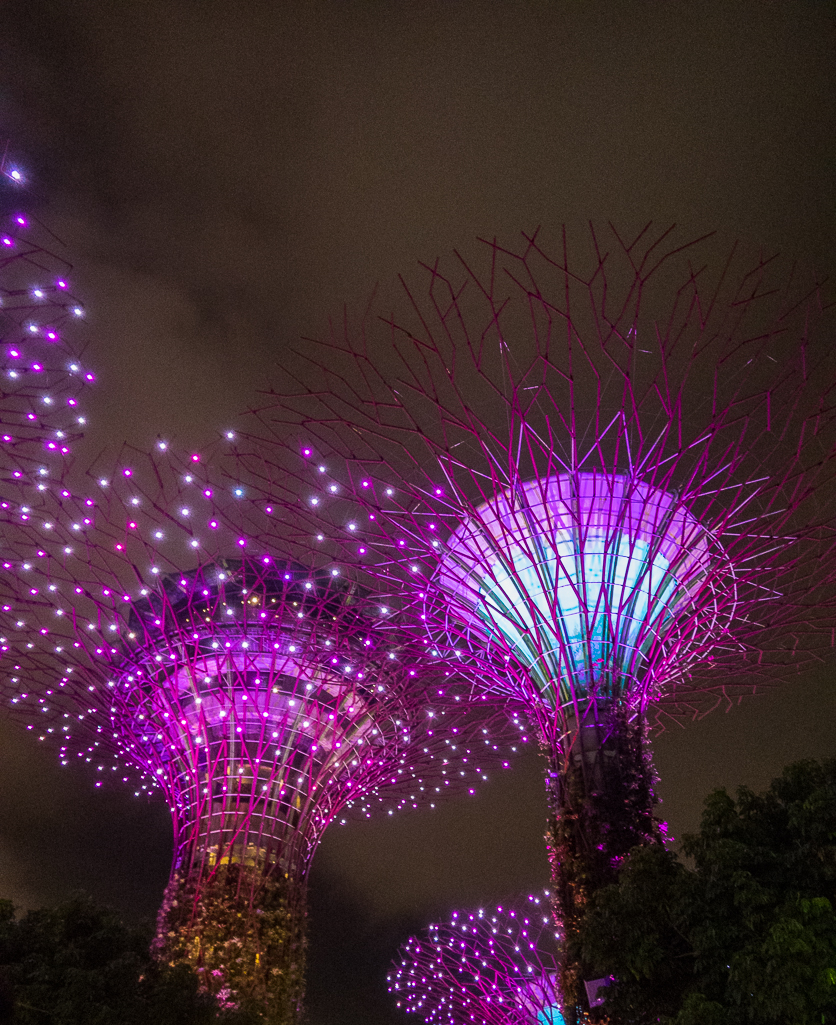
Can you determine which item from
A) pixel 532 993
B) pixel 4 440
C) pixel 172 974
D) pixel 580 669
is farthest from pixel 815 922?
pixel 532 993

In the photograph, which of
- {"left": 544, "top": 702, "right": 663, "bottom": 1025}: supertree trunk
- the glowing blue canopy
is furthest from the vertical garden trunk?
the glowing blue canopy

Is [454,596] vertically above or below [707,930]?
above

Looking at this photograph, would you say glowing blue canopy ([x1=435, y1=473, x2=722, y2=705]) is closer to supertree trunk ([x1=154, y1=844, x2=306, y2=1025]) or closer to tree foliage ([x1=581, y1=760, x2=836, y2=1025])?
tree foliage ([x1=581, y1=760, x2=836, y2=1025])

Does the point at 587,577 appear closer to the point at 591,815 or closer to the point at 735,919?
the point at 591,815

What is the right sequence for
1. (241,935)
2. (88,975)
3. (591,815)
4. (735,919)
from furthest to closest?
(241,935)
(591,815)
(88,975)
(735,919)

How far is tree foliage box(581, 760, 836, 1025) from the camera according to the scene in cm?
934

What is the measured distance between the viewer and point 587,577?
1677cm

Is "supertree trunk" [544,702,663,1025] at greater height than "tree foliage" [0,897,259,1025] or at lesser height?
greater

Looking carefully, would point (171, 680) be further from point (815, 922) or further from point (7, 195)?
point (815, 922)

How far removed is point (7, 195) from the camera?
11016mm

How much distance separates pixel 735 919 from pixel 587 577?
24.6 feet

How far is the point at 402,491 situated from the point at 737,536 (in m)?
6.82

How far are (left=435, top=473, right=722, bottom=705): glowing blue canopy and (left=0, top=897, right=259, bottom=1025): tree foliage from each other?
27.8ft

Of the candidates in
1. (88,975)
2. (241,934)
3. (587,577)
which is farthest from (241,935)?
(587,577)
